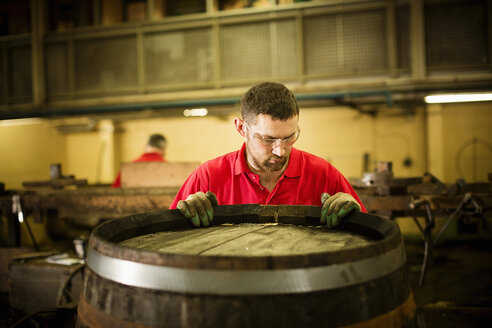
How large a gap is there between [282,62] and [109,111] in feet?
12.5

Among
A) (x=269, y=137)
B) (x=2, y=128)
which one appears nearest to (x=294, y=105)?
(x=269, y=137)

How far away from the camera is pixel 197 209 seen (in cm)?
180

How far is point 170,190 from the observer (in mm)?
3967

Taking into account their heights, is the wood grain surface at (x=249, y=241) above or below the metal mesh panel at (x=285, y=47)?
below

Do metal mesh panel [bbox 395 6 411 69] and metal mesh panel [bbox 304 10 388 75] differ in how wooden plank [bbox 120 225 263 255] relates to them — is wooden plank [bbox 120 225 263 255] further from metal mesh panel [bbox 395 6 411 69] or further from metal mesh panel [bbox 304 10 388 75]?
metal mesh panel [bbox 395 6 411 69]

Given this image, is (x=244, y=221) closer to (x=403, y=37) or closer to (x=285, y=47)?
(x=285, y=47)

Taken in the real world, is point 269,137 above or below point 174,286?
above

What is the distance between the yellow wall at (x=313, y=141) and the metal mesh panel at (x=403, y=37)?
95 centimetres

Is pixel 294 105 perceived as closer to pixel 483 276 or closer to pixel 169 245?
pixel 169 245

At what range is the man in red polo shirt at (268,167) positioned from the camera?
2.10 metres

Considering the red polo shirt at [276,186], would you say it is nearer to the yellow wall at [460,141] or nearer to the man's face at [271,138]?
the man's face at [271,138]

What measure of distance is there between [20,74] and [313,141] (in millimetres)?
7139

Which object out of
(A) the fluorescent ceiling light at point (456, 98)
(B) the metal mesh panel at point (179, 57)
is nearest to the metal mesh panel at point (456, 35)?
(A) the fluorescent ceiling light at point (456, 98)

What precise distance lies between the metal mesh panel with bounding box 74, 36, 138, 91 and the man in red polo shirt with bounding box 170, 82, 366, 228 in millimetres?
6326
